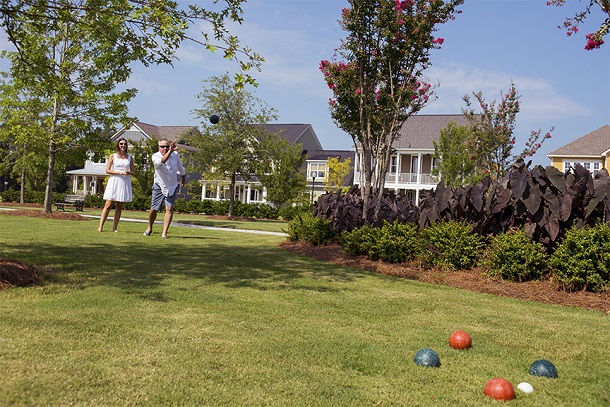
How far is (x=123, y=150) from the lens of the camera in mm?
10875

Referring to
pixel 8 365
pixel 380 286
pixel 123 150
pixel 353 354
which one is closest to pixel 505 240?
pixel 380 286

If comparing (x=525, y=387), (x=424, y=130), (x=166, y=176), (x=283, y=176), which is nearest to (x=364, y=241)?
(x=166, y=176)

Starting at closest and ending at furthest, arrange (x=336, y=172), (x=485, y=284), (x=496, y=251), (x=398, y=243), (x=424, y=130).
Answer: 1. (x=485, y=284)
2. (x=496, y=251)
3. (x=398, y=243)
4. (x=336, y=172)
5. (x=424, y=130)

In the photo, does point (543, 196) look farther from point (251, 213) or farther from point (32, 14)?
point (251, 213)

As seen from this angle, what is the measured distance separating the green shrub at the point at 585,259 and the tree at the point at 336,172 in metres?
37.1

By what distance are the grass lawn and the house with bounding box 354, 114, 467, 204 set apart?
120 feet

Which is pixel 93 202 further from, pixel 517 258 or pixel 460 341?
pixel 460 341

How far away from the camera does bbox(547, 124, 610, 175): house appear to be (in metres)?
41.4

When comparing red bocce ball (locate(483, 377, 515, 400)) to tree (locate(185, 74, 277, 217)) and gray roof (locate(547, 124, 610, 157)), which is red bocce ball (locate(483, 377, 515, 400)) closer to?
tree (locate(185, 74, 277, 217))

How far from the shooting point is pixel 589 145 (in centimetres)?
4266

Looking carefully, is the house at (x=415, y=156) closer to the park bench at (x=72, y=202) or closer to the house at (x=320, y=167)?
the house at (x=320, y=167)

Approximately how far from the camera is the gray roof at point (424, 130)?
4322cm

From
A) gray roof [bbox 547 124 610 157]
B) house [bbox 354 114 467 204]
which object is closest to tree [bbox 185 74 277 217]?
house [bbox 354 114 467 204]

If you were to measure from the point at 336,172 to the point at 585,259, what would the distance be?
125ft
